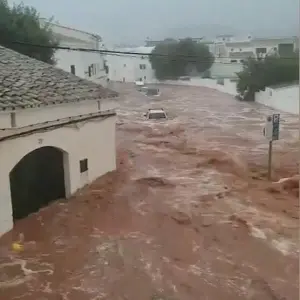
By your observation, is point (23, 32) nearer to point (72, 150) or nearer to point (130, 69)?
point (72, 150)

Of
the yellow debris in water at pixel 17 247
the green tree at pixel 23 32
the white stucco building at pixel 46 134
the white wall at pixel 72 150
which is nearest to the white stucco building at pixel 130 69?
the green tree at pixel 23 32

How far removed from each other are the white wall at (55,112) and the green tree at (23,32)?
10.8 metres

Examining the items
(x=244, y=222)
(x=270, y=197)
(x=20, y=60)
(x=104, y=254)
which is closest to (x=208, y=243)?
(x=244, y=222)

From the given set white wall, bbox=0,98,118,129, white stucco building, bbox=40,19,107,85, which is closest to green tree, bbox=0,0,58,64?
white stucco building, bbox=40,19,107,85

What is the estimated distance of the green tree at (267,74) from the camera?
33906mm

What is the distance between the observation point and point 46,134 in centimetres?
917

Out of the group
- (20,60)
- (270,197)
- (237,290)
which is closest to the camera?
(237,290)

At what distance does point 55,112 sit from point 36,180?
5.05 feet

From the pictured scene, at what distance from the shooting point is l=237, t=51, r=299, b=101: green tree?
111ft

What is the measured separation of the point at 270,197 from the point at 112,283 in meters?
5.40

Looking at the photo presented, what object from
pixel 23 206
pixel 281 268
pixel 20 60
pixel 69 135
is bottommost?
pixel 281 268

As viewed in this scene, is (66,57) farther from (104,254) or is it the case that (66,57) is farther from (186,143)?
(104,254)

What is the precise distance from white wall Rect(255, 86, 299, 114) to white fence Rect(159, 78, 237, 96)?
6808 mm

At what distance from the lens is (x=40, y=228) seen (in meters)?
8.89
